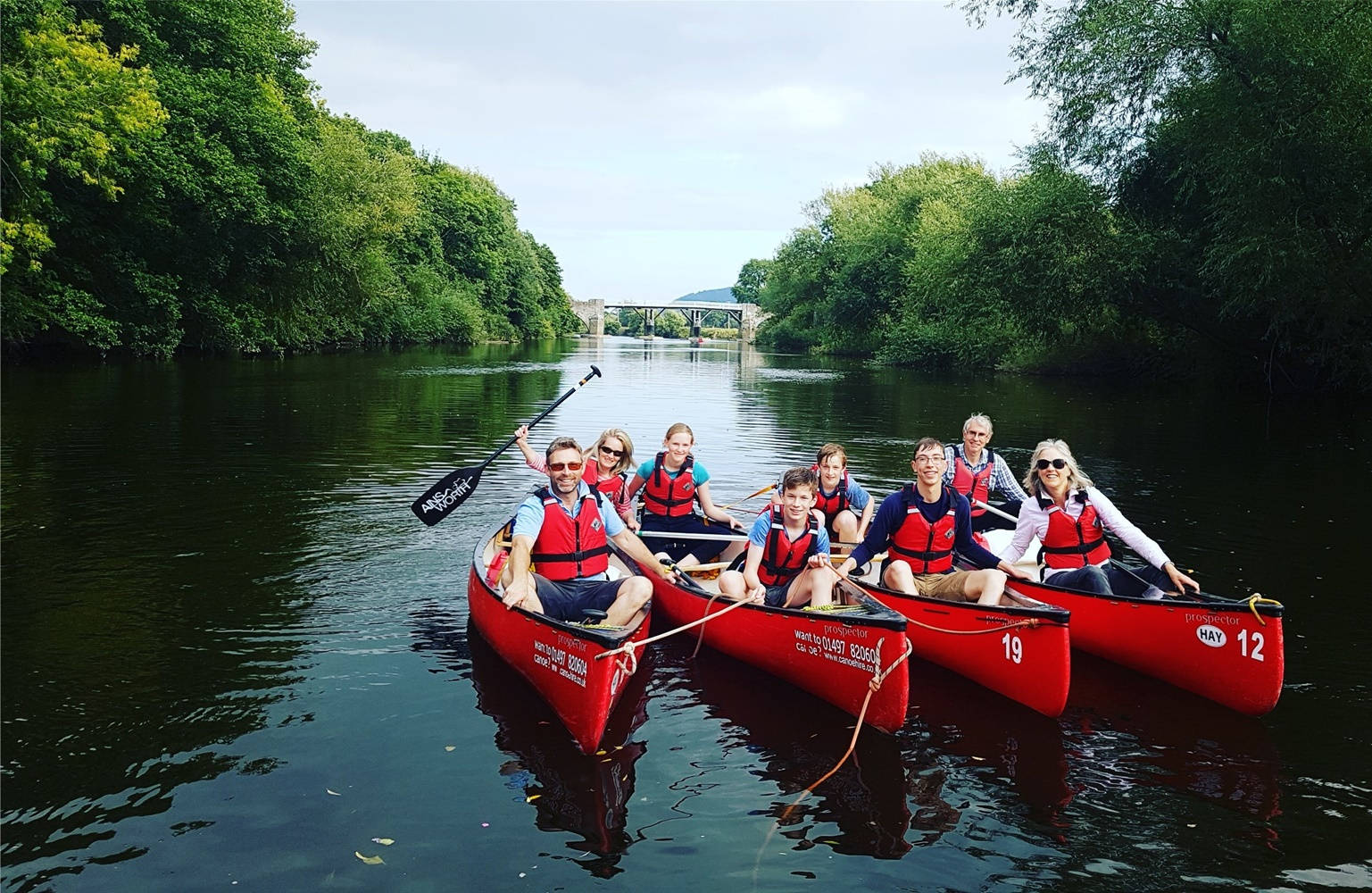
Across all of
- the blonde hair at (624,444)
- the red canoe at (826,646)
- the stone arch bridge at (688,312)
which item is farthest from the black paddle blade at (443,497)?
the stone arch bridge at (688,312)

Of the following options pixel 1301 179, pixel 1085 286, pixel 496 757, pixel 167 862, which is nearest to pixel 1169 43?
pixel 1301 179

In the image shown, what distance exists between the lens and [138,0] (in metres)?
27.0

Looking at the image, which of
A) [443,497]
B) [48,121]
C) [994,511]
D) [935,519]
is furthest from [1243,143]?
[48,121]

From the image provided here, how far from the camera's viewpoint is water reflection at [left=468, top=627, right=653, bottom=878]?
4.70m

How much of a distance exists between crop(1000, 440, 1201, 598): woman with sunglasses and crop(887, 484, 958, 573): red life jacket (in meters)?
0.40

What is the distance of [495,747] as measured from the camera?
18.3 ft

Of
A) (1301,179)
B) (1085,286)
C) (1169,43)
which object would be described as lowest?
(1085,286)

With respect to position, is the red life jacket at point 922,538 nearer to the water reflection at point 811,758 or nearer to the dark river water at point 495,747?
the dark river water at point 495,747

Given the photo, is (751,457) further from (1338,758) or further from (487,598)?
(1338,758)

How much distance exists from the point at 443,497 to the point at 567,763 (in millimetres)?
3953

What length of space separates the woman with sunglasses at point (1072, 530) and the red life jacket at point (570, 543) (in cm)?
277

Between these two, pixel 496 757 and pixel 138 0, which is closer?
pixel 496 757

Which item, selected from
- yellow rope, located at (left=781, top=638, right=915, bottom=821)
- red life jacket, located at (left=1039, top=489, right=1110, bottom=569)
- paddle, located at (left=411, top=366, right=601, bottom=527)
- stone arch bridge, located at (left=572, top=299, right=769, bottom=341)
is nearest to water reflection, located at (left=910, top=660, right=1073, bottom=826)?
yellow rope, located at (left=781, top=638, right=915, bottom=821)

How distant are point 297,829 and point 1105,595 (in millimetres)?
4958
